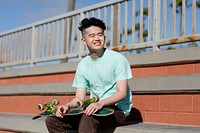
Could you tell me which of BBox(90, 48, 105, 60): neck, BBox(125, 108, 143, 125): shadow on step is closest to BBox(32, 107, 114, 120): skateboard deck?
BBox(90, 48, 105, 60): neck

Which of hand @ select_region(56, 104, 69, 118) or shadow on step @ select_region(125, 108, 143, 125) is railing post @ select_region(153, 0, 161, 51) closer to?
shadow on step @ select_region(125, 108, 143, 125)

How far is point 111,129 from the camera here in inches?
103

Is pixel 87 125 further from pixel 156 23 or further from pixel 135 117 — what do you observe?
pixel 156 23

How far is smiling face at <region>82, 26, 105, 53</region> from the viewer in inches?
106

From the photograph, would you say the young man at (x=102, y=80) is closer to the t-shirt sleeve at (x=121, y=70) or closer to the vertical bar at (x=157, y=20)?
the t-shirt sleeve at (x=121, y=70)

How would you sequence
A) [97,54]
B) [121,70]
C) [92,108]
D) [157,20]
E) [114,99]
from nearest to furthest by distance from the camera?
[92,108] < [114,99] < [121,70] < [97,54] < [157,20]

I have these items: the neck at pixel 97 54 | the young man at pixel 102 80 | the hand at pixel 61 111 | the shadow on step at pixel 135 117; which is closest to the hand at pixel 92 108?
the young man at pixel 102 80

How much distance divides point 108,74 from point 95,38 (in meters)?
0.28

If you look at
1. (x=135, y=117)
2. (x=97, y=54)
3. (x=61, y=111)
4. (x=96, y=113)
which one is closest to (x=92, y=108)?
(x=96, y=113)

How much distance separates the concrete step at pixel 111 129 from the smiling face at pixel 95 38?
2.00ft

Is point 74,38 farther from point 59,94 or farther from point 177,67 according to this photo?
point 177,67

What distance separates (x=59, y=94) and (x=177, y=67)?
1.41 m

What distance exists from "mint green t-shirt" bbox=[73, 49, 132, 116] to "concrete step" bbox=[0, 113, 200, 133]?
17cm

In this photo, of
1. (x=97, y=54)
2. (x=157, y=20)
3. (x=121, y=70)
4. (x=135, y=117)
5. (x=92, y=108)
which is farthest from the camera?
(x=157, y=20)
